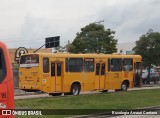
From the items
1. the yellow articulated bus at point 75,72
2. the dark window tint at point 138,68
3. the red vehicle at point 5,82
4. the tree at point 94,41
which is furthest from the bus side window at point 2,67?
the tree at point 94,41

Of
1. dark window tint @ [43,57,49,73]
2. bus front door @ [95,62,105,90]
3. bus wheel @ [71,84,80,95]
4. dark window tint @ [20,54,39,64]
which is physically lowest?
bus wheel @ [71,84,80,95]

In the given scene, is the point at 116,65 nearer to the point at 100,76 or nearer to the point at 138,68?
the point at 100,76

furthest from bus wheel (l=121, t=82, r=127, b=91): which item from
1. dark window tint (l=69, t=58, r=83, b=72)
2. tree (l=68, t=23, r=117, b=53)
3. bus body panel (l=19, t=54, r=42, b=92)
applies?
tree (l=68, t=23, r=117, b=53)

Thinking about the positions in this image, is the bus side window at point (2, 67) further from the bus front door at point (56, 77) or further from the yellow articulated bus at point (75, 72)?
the bus front door at point (56, 77)

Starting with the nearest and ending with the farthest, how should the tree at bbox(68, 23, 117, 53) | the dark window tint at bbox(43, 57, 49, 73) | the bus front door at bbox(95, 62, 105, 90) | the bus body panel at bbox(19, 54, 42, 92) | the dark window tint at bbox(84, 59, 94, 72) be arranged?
1. the bus body panel at bbox(19, 54, 42, 92)
2. the dark window tint at bbox(43, 57, 49, 73)
3. the dark window tint at bbox(84, 59, 94, 72)
4. the bus front door at bbox(95, 62, 105, 90)
5. the tree at bbox(68, 23, 117, 53)

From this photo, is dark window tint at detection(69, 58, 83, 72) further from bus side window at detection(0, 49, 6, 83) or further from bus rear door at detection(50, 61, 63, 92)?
bus side window at detection(0, 49, 6, 83)

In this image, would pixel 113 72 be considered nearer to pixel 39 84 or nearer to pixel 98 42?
pixel 39 84

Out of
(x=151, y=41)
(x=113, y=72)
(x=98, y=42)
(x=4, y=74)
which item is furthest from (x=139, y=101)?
(x=151, y=41)

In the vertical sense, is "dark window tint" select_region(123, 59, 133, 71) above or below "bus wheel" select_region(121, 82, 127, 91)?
above

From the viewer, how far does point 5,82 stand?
26.1ft

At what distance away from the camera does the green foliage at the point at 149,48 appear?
54.3m

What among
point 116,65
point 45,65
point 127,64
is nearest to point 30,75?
Answer: point 45,65

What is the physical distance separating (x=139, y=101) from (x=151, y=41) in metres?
33.3

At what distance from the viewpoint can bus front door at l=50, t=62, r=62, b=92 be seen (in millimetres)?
26875
